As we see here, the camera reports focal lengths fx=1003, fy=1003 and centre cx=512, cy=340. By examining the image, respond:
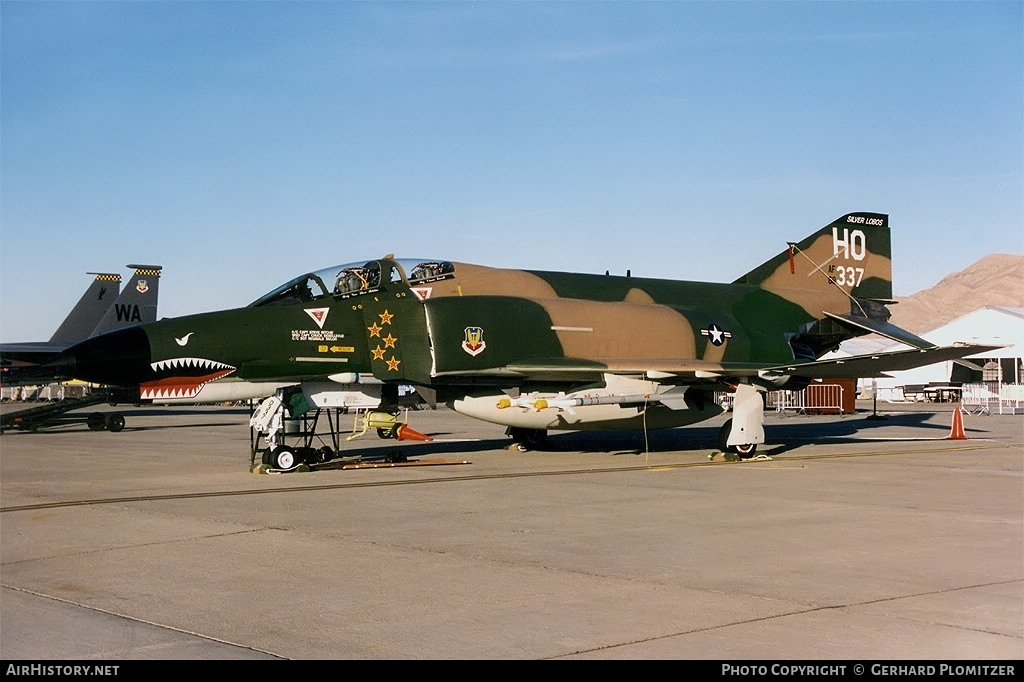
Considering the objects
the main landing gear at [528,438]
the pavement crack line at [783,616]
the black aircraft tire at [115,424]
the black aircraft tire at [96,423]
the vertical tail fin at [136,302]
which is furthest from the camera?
the vertical tail fin at [136,302]

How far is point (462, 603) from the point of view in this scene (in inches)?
237

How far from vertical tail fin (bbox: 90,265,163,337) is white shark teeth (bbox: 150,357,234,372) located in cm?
2829

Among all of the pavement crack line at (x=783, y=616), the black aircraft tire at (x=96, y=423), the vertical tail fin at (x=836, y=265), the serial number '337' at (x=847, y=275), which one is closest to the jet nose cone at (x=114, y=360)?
the pavement crack line at (x=783, y=616)

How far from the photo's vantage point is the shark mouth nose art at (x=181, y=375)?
13.9m

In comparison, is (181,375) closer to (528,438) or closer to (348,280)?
(348,280)

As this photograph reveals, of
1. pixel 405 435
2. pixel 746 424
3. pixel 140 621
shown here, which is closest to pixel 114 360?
pixel 140 621

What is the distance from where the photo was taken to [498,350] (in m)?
16.2

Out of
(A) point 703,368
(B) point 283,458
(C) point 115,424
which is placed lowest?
(C) point 115,424

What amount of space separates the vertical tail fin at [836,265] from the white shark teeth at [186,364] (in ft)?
40.3

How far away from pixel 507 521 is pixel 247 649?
15.5 ft

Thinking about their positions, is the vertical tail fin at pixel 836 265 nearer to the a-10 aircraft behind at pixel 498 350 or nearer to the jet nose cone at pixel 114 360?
the a-10 aircraft behind at pixel 498 350

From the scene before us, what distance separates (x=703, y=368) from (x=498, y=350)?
11.0ft

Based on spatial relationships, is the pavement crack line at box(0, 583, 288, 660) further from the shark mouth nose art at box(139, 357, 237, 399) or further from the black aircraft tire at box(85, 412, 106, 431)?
the black aircraft tire at box(85, 412, 106, 431)

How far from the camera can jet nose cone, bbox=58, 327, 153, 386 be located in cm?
1376
